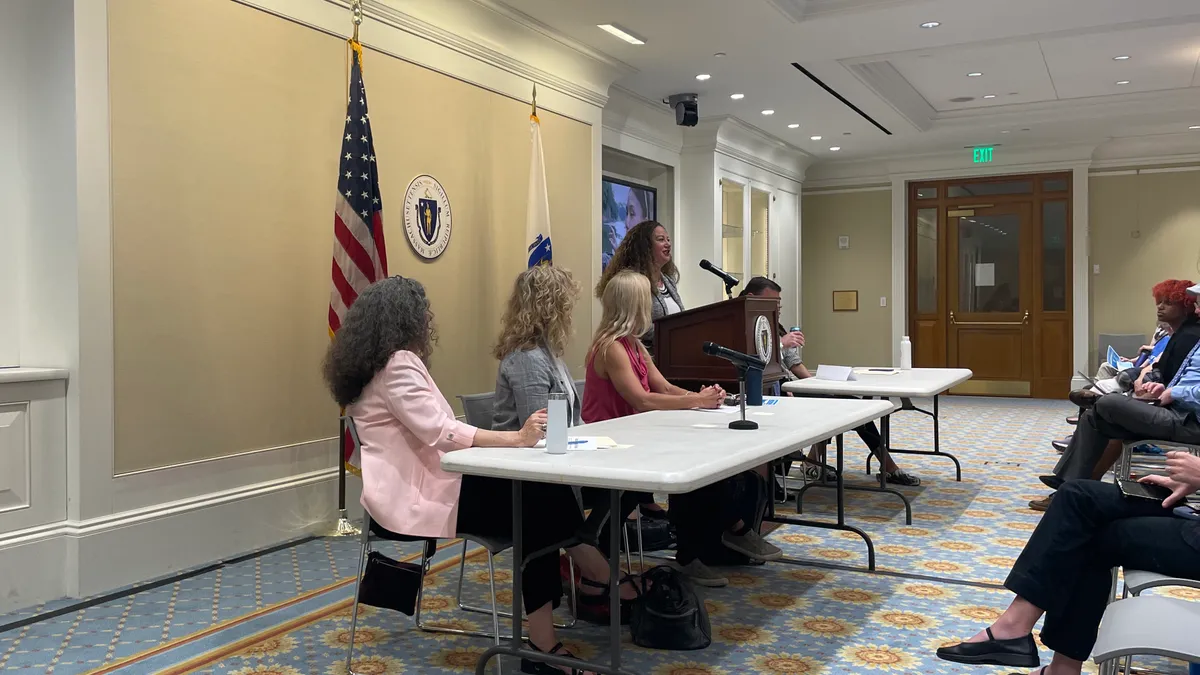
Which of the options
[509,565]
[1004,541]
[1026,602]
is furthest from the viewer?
[1004,541]

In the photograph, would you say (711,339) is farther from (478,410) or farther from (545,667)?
(545,667)

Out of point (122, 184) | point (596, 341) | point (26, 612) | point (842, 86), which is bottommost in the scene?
point (26, 612)

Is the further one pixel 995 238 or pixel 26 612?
pixel 995 238

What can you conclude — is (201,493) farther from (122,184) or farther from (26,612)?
(122,184)

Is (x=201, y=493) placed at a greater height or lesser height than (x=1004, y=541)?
greater

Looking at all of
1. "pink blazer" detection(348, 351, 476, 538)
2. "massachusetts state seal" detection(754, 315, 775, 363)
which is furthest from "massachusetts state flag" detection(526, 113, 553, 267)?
"pink blazer" detection(348, 351, 476, 538)

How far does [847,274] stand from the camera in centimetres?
1187

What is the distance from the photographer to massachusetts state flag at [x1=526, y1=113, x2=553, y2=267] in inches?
226

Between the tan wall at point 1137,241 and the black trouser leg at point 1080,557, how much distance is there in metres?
9.45

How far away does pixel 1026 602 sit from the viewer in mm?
2516

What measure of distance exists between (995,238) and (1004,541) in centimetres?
773

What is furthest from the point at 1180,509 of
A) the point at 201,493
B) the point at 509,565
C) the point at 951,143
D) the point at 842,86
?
the point at 951,143

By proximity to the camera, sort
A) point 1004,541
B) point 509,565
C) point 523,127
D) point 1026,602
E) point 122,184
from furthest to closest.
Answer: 1. point 523,127
2. point 1004,541
3. point 509,565
4. point 122,184
5. point 1026,602

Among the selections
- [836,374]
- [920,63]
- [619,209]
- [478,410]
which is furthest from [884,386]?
[920,63]
